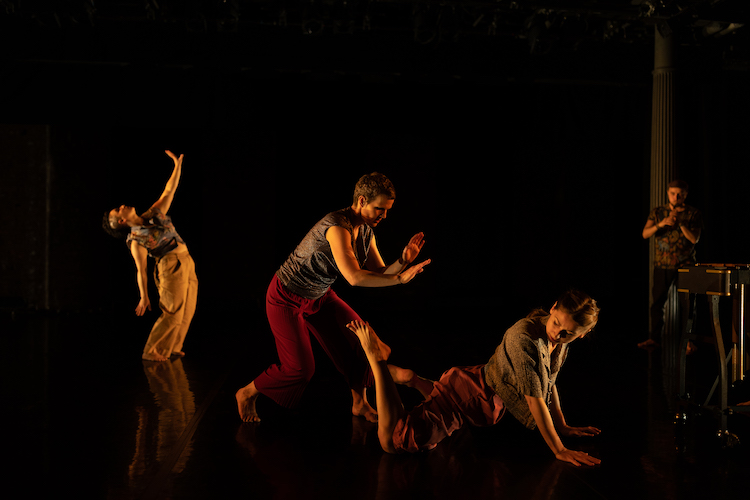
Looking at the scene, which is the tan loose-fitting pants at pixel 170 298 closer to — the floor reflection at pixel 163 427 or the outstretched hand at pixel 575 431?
the floor reflection at pixel 163 427

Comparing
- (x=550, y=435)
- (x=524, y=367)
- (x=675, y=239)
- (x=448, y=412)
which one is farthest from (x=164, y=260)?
(x=675, y=239)

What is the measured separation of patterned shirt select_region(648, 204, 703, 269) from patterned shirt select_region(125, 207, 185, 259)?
12.9 ft

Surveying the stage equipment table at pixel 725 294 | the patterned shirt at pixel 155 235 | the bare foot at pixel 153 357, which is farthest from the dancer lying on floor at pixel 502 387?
the bare foot at pixel 153 357

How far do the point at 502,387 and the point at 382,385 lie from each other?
0.52m

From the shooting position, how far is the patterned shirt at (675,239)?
5.10 meters

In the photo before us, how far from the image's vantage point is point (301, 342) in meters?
2.98

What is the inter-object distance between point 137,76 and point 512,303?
216 inches

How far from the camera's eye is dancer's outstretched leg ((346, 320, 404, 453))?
2580 millimetres

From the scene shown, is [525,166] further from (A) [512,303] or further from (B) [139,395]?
(B) [139,395]

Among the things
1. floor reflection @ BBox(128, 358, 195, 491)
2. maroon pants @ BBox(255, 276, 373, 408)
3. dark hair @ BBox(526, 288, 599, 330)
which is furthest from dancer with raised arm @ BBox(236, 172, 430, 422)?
dark hair @ BBox(526, 288, 599, 330)

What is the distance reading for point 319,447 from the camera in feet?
9.29

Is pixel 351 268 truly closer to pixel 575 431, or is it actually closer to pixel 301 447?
pixel 301 447

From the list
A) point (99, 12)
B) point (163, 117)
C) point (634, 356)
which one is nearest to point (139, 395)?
point (634, 356)

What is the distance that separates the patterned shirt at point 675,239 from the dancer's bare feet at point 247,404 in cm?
372
